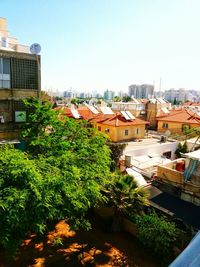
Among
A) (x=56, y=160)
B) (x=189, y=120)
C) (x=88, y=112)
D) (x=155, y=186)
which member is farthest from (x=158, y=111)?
(x=56, y=160)

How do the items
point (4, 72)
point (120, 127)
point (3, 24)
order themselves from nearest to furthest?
point (4, 72)
point (3, 24)
point (120, 127)

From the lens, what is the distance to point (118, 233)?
1775 centimetres

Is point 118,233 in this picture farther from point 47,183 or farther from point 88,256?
point 47,183

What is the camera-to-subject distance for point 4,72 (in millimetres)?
21188

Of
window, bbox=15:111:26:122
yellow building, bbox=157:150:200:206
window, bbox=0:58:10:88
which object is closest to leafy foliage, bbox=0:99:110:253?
window, bbox=15:111:26:122

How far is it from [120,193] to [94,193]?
3.72 meters

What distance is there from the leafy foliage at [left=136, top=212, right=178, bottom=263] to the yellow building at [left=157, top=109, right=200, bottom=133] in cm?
3307

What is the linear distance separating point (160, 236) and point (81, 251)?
4901 mm

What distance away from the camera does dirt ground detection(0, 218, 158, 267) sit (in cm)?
1423

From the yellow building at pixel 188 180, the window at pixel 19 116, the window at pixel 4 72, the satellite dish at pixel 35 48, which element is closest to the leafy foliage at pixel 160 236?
the yellow building at pixel 188 180

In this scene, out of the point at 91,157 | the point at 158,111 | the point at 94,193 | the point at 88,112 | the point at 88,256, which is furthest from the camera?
the point at 158,111

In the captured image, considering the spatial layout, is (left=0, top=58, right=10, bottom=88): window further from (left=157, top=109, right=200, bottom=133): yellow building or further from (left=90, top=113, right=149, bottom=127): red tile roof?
(left=157, top=109, right=200, bottom=133): yellow building

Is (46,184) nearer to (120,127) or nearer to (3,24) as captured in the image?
Answer: (120,127)

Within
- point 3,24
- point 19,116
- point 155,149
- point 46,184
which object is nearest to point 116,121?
point 155,149
